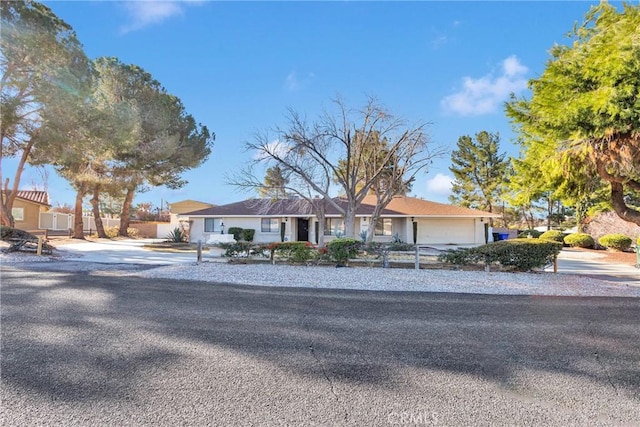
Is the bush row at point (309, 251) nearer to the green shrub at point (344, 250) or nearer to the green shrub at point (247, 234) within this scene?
the green shrub at point (344, 250)

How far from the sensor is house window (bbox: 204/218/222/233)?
25.8 meters

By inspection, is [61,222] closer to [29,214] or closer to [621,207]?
[29,214]

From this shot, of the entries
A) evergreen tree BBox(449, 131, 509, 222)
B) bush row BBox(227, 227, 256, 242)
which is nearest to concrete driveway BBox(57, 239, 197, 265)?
bush row BBox(227, 227, 256, 242)

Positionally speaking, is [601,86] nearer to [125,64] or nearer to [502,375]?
[502,375]

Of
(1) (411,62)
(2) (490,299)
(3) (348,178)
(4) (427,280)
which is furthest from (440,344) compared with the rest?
(3) (348,178)

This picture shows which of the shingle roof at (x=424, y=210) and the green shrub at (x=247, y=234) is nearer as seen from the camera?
the green shrub at (x=247, y=234)

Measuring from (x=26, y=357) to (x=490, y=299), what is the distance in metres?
7.10

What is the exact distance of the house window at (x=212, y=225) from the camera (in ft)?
84.6

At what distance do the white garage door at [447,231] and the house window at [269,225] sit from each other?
10014 mm

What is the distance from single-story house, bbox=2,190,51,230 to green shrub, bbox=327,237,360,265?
33310 mm

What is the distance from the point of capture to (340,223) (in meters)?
25.1

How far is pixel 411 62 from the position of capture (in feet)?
42.1

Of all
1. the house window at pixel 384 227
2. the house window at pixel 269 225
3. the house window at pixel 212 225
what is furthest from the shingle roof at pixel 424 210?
the house window at pixel 212 225

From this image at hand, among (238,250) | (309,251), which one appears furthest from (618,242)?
(238,250)
